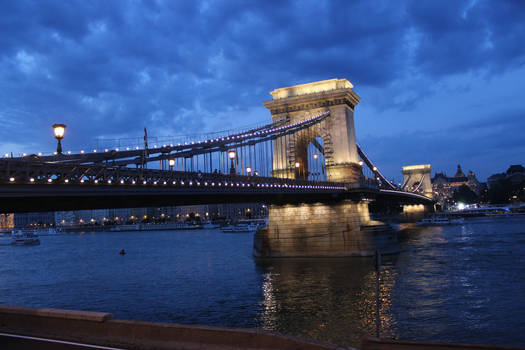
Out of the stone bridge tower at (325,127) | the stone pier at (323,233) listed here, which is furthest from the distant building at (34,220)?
the stone pier at (323,233)

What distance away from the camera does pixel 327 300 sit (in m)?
22.1

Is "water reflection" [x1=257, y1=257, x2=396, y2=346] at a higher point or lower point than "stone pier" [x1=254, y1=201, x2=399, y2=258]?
lower

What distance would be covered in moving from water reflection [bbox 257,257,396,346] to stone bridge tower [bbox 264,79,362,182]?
37.3 feet

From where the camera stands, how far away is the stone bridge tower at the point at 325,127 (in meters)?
43.8

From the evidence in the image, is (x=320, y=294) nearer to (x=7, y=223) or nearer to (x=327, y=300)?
(x=327, y=300)

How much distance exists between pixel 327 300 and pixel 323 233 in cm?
1737

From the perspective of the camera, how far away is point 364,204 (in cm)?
4178

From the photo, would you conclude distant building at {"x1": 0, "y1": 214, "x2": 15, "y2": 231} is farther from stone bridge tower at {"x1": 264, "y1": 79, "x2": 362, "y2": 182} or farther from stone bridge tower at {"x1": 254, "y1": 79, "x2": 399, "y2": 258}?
stone bridge tower at {"x1": 264, "y1": 79, "x2": 362, "y2": 182}

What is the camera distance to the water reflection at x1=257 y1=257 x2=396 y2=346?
16.9 metres

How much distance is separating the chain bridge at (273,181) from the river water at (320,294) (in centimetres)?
305

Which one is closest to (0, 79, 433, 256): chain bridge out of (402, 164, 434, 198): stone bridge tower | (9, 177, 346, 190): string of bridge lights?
(9, 177, 346, 190): string of bridge lights

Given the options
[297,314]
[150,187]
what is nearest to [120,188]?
[150,187]

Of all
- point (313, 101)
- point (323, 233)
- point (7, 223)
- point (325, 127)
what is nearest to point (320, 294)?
point (323, 233)

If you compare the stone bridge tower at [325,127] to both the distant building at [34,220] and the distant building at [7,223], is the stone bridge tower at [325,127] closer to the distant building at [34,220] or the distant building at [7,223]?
the distant building at [7,223]
